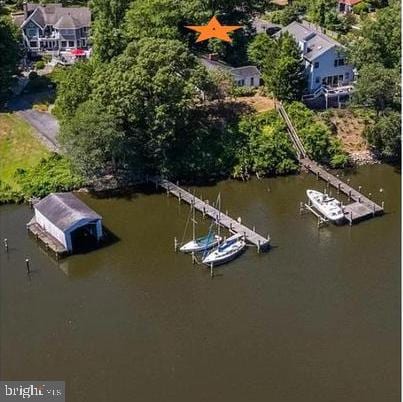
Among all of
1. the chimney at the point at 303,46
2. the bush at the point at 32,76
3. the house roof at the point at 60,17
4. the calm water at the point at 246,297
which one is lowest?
the calm water at the point at 246,297

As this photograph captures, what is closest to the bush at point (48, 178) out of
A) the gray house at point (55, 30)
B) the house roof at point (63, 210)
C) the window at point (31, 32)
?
the house roof at point (63, 210)

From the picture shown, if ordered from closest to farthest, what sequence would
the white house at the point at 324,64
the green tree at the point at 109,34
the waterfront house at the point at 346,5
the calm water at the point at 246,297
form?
the calm water at the point at 246,297 → the white house at the point at 324,64 → the green tree at the point at 109,34 → the waterfront house at the point at 346,5

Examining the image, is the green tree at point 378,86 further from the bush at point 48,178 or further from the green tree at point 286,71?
the bush at point 48,178

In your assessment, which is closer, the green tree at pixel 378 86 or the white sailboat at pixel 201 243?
the white sailboat at pixel 201 243

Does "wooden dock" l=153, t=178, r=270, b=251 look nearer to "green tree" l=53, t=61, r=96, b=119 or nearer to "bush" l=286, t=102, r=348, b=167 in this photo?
"green tree" l=53, t=61, r=96, b=119

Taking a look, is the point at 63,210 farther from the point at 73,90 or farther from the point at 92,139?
the point at 73,90

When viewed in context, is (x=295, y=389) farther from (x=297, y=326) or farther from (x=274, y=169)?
(x=274, y=169)

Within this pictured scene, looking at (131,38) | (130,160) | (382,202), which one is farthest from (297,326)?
(131,38)
